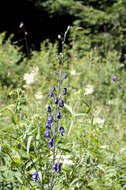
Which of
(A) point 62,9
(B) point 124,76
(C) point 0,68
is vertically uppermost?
(A) point 62,9

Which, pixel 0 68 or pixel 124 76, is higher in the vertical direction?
pixel 0 68

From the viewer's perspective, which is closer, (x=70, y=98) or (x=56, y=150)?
(x=56, y=150)

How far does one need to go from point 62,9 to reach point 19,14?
2.60 m

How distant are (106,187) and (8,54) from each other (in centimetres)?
426

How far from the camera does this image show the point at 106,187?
194 cm

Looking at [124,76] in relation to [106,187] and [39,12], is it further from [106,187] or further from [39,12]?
[39,12]

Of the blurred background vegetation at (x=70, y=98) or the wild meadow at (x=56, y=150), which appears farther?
the blurred background vegetation at (x=70, y=98)

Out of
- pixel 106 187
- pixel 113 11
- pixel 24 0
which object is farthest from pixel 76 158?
pixel 24 0

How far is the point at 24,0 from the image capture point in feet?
32.2

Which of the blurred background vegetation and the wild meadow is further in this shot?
the blurred background vegetation

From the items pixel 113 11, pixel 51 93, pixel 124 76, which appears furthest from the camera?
pixel 113 11

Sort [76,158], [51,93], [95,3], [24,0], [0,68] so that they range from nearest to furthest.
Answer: [51,93] → [76,158] → [0,68] → [95,3] → [24,0]

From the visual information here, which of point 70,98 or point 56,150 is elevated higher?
point 56,150

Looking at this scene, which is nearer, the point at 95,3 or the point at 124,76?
the point at 124,76
